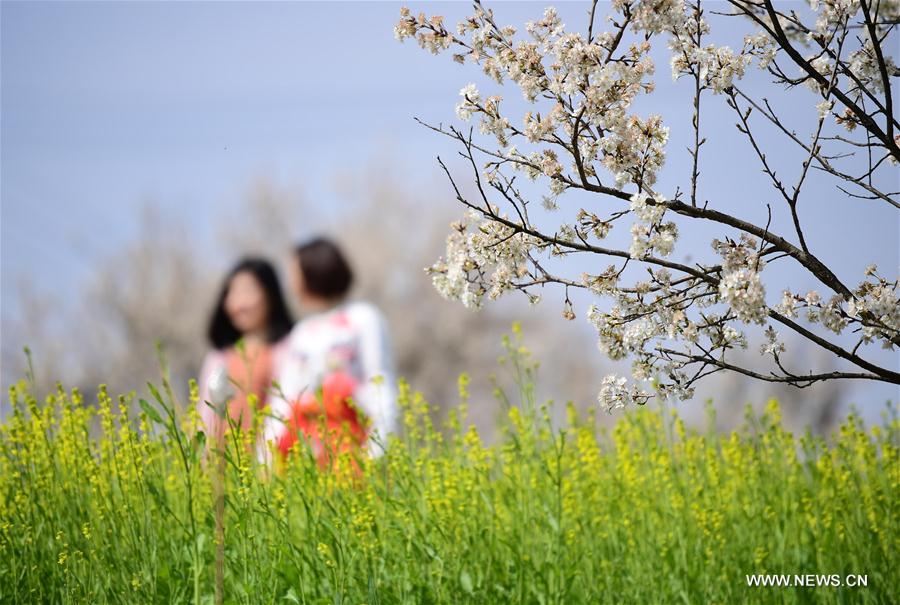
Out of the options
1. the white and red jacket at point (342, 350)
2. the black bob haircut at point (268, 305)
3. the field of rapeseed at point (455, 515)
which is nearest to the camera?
the field of rapeseed at point (455, 515)

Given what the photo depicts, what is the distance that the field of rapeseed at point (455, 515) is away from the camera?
308 cm

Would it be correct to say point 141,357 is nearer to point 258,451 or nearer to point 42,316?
point 42,316

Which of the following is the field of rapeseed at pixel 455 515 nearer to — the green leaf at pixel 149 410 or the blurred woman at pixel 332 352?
the green leaf at pixel 149 410

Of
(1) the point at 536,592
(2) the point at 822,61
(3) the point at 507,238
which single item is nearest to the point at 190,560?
(1) the point at 536,592

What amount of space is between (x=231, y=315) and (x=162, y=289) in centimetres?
1374

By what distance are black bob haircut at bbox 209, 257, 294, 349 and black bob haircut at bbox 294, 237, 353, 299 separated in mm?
900

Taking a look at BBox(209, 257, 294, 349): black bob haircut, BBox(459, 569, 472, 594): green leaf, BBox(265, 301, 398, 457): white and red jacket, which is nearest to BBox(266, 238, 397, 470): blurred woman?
BBox(265, 301, 398, 457): white and red jacket

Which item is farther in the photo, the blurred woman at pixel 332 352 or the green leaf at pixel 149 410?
the blurred woman at pixel 332 352

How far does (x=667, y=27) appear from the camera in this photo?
2529mm

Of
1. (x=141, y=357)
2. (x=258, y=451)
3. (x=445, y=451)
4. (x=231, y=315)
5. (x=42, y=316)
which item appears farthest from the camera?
(x=141, y=357)

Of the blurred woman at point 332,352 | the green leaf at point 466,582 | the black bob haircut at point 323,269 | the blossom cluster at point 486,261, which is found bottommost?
the green leaf at point 466,582

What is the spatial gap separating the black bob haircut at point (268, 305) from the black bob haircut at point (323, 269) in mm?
900

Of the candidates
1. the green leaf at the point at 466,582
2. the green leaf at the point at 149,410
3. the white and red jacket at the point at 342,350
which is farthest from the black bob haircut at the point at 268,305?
the green leaf at the point at 149,410

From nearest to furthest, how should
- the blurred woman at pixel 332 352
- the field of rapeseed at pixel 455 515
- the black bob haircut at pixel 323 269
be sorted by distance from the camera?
1. the field of rapeseed at pixel 455 515
2. the blurred woman at pixel 332 352
3. the black bob haircut at pixel 323 269
